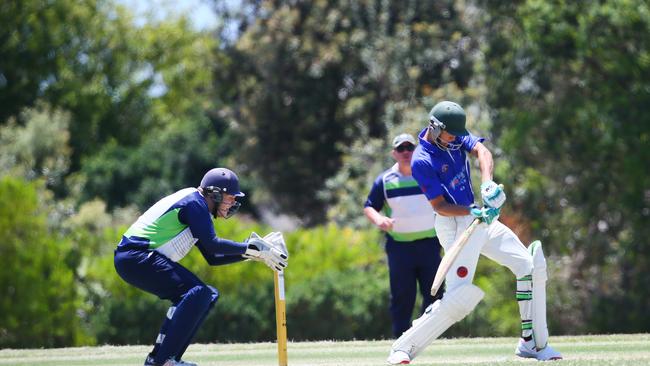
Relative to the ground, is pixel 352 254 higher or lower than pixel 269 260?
lower

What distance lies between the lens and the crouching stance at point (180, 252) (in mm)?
8984

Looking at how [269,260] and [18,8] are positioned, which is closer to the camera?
[269,260]

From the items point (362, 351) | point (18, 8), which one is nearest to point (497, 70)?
point (362, 351)

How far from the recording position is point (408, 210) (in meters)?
12.0

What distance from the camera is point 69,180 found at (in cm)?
4838

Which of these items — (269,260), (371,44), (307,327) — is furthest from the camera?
(371,44)

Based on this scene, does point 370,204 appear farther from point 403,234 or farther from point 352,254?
point 352,254

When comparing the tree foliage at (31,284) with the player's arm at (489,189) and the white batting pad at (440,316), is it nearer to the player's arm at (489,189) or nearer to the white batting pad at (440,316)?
the white batting pad at (440,316)

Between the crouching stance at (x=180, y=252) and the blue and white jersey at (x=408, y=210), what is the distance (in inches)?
116

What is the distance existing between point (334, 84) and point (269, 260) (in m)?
25.1

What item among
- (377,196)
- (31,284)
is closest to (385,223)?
(377,196)

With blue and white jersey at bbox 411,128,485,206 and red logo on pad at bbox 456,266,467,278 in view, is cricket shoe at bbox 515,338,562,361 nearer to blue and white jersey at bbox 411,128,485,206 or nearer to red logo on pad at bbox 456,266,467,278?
red logo on pad at bbox 456,266,467,278

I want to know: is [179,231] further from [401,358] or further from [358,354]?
[358,354]

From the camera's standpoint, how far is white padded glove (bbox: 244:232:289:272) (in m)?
8.98
